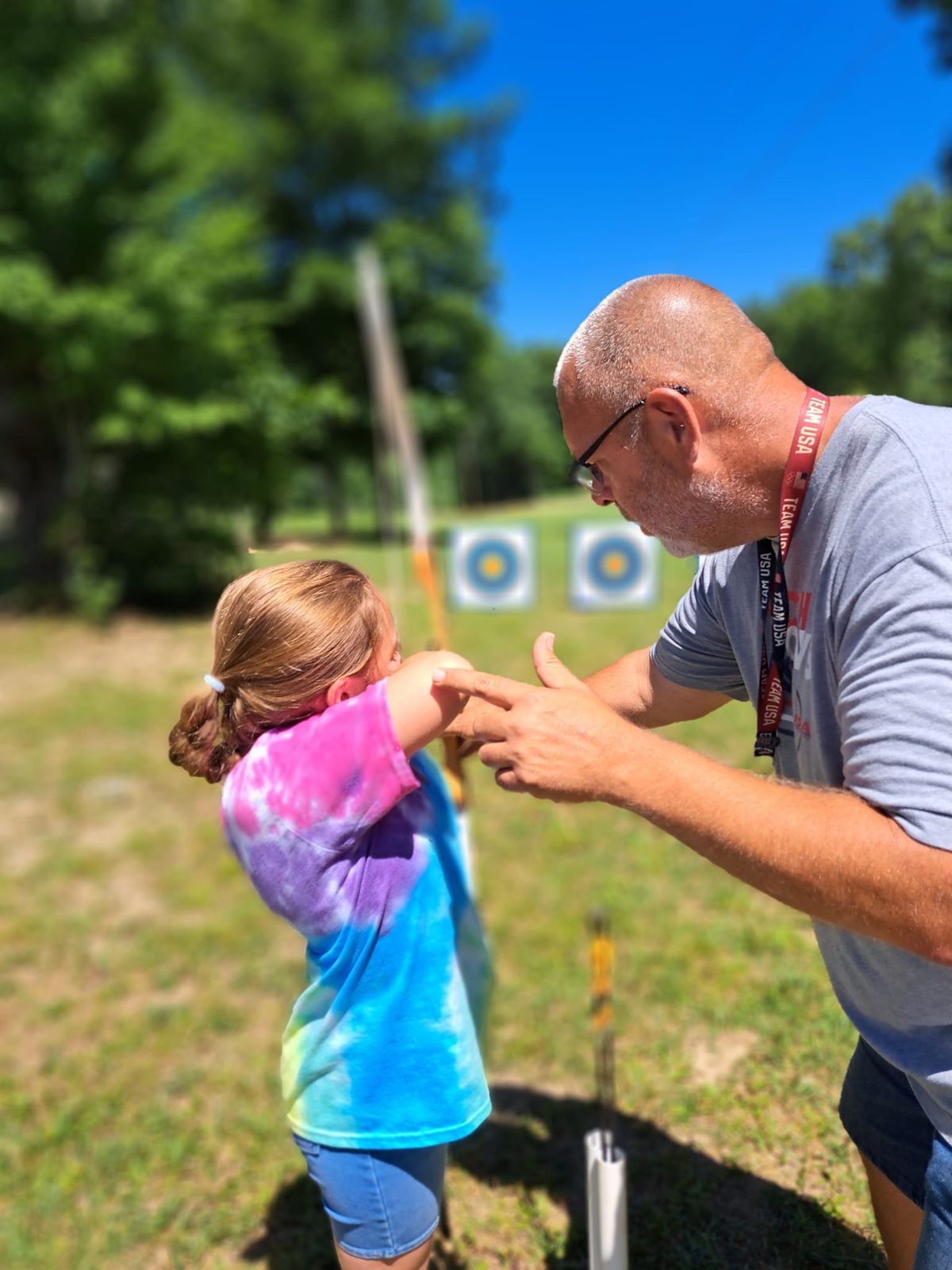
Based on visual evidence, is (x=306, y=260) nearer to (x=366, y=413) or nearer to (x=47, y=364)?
(x=366, y=413)

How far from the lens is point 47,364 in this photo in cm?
941

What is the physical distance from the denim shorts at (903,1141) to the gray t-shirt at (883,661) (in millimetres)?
78

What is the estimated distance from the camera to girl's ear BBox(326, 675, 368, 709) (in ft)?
4.11

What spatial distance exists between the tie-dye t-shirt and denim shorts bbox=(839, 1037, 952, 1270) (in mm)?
587

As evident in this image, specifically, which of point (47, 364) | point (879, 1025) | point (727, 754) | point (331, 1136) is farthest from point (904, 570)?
point (47, 364)

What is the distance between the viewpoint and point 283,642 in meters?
1.22

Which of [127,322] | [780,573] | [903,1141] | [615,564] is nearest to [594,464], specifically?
[780,573]

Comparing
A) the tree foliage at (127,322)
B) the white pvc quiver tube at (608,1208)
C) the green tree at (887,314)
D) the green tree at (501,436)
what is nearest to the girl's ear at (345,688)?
the white pvc quiver tube at (608,1208)

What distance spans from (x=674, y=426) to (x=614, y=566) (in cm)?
778

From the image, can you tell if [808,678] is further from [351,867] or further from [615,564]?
[615,564]

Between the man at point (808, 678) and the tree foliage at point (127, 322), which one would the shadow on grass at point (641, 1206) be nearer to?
the man at point (808, 678)

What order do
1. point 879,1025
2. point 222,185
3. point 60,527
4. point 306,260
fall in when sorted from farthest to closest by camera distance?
1. point 306,260
2. point 222,185
3. point 60,527
4. point 879,1025

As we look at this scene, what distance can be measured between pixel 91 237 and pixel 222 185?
849 cm

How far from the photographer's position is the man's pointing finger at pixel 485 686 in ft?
3.70
